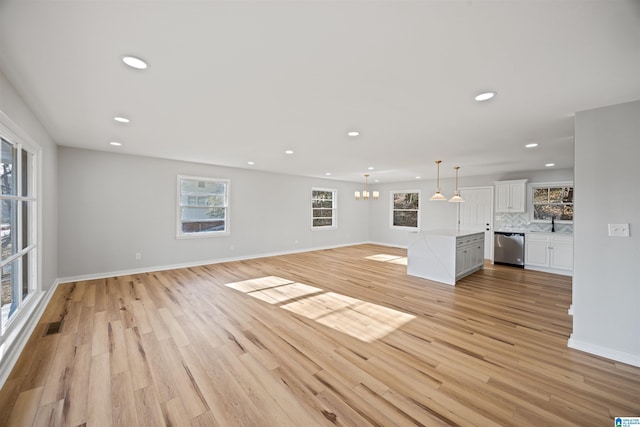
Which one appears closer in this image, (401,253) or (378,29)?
(378,29)

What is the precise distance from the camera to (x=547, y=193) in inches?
253

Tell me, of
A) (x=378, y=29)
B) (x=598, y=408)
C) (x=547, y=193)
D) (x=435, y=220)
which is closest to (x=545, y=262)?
(x=547, y=193)

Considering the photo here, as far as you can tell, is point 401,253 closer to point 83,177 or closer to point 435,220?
point 435,220

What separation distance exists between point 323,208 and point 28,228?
6.99 meters

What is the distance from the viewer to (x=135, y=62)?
1.86 meters

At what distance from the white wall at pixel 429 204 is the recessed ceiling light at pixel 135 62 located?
6.59 metres

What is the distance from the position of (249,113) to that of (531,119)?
10.6 feet

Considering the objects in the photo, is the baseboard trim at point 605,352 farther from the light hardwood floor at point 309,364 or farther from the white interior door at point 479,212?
the white interior door at point 479,212

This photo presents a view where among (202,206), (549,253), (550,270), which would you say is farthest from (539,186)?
(202,206)

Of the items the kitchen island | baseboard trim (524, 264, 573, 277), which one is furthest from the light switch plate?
baseboard trim (524, 264, 573, 277)

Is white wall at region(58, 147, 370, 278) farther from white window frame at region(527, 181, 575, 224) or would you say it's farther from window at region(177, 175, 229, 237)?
white window frame at region(527, 181, 575, 224)

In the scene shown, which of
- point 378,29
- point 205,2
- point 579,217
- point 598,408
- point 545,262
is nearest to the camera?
point 205,2

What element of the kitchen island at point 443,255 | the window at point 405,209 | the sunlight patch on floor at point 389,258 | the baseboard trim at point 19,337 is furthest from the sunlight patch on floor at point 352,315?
the window at point 405,209

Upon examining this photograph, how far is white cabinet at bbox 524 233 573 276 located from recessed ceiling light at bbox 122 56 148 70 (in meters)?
7.81
